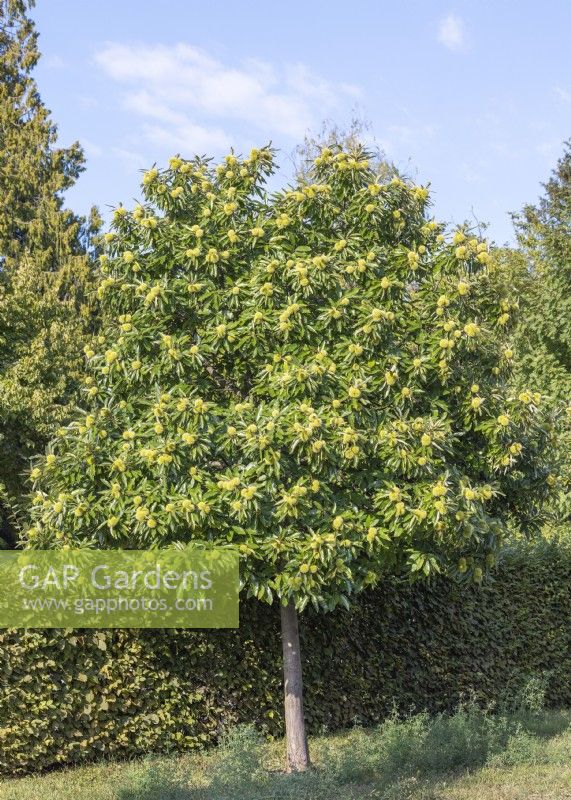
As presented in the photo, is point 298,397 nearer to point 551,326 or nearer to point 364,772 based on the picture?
point 364,772

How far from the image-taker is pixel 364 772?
8523 mm

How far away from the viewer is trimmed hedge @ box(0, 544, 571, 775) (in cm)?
869

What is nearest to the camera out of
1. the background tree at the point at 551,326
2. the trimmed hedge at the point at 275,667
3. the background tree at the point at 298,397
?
the background tree at the point at 298,397

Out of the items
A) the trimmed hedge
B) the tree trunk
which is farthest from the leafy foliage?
the trimmed hedge

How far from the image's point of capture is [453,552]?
875 centimetres

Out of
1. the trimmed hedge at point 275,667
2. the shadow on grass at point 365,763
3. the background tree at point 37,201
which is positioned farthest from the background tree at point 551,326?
the background tree at point 37,201

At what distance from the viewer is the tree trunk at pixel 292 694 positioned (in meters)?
9.02

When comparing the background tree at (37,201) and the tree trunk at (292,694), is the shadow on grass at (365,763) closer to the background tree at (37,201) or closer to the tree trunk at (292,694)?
the tree trunk at (292,694)

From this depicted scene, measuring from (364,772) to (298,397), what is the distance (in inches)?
142

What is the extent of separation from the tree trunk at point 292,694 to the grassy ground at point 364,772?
21 cm

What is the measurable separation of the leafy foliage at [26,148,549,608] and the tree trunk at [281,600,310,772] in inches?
43.2

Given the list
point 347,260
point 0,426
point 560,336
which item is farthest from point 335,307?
point 0,426

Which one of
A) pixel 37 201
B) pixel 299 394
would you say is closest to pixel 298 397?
pixel 299 394

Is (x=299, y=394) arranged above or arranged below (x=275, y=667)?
above
